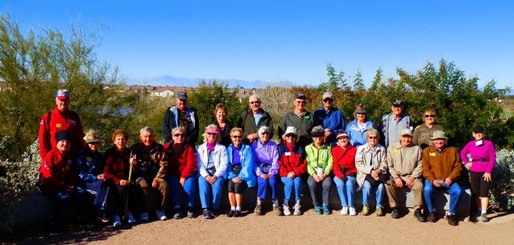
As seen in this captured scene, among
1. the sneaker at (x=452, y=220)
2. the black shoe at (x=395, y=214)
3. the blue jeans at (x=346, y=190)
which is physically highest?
the blue jeans at (x=346, y=190)

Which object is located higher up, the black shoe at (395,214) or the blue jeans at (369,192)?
the blue jeans at (369,192)

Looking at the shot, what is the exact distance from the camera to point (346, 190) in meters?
7.11

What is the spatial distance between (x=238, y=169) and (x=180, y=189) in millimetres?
934

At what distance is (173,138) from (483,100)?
19.6 feet

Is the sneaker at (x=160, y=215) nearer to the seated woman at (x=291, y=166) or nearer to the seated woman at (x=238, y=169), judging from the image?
the seated woman at (x=238, y=169)

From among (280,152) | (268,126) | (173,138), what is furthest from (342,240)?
(173,138)

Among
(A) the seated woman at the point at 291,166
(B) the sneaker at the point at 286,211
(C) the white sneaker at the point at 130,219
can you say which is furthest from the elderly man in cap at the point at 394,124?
(C) the white sneaker at the point at 130,219

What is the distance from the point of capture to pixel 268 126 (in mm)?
7703

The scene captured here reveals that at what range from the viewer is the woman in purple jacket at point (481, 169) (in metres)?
6.62

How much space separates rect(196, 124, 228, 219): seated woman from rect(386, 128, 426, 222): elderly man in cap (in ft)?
8.20

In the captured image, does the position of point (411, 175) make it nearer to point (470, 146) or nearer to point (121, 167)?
point (470, 146)

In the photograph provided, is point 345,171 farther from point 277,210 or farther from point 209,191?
point 209,191

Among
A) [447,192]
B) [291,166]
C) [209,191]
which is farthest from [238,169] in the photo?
[447,192]

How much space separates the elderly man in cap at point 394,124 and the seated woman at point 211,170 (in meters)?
2.77
